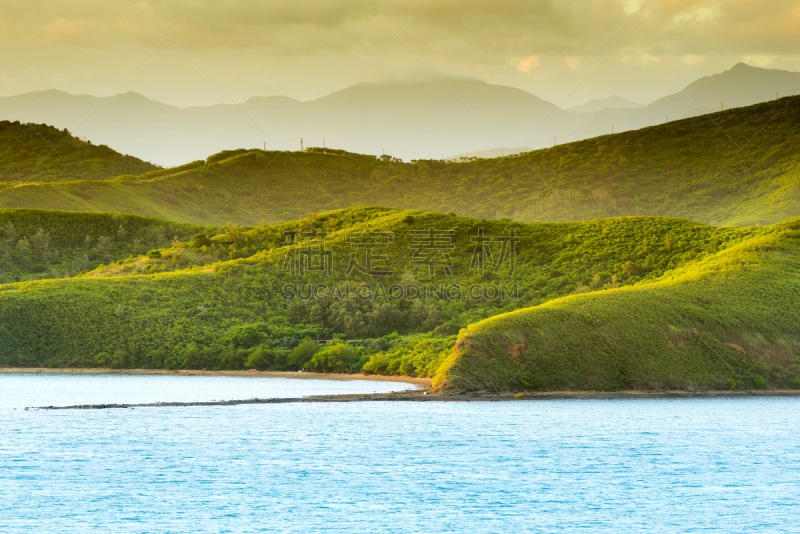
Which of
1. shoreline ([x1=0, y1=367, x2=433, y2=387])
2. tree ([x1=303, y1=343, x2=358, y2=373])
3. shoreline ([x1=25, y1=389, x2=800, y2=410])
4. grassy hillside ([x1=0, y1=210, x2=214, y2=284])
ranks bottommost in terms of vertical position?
shoreline ([x1=25, y1=389, x2=800, y2=410])

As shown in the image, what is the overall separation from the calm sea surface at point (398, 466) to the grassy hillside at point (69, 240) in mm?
47472

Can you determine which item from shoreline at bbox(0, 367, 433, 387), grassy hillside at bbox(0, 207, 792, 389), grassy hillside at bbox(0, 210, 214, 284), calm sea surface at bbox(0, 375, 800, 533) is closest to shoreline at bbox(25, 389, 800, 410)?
calm sea surface at bbox(0, 375, 800, 533)

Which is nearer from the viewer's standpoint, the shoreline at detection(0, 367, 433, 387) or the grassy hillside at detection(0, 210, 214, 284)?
the shoreline at detection(0, 367, 433, 387)

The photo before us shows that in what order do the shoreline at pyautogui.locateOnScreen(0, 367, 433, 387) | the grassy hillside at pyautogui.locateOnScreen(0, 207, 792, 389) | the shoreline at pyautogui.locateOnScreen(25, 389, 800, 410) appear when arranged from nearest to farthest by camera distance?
the shoreline at pyautogui.locateOnScreen(25, 389, 800, 410) → the shoreline at pyautogui.locateOnScreen(0, 367, 433, 387) → the grassy hillside at pyautogui.locateOnScreen(0, 207, 792, 389)

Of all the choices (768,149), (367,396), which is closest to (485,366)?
(367,396)

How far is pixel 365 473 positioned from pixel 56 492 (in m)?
12.4

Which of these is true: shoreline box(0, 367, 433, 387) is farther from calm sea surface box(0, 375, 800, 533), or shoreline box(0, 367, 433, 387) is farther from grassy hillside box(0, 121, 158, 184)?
grassy hillside box(0, 121, 158, 184)

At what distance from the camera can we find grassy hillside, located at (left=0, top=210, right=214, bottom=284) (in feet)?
329

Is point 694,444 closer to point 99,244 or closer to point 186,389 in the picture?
point 186,389

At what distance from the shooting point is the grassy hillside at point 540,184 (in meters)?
144

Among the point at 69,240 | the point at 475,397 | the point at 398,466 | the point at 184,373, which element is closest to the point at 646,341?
the point at 475,397

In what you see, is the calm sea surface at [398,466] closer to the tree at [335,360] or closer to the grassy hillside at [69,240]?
the tree at [335,360]

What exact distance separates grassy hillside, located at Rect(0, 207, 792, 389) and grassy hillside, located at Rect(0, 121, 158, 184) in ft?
280

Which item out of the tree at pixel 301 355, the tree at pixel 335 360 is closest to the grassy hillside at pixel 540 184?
the tree at pixel 301 355
